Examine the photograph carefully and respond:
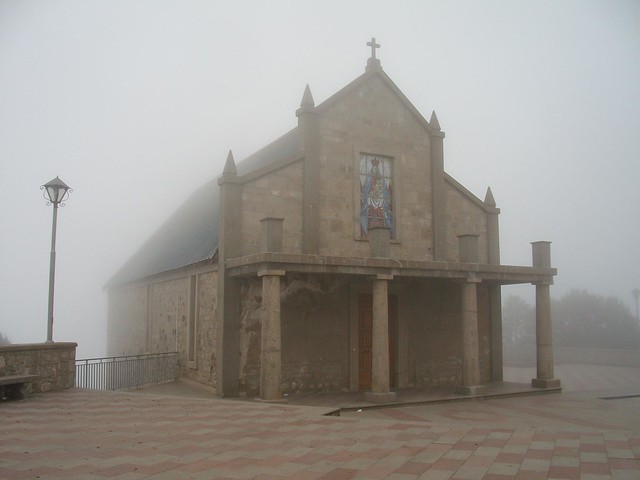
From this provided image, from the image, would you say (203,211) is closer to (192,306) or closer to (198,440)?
(192,306)

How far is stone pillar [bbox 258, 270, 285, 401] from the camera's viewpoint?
1316 cm

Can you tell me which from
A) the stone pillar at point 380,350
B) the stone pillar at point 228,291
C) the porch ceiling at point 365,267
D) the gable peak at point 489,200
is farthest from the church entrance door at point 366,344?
the gable peak at point 489,200

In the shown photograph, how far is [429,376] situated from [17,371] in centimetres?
1129

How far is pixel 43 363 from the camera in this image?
1315cm

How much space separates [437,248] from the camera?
1834 centimetres

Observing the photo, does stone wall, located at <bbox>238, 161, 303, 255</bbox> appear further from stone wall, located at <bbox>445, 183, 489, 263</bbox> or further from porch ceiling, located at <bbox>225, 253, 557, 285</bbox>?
stone wall, located at <bbox>445, 183, 489, 263</bbox>

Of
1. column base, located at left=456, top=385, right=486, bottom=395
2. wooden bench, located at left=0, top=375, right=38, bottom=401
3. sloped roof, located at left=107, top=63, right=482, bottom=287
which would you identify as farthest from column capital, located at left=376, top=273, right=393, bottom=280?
wooden bench, located at left=0, top=375, right=38, bottom=401

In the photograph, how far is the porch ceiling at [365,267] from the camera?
1349cm

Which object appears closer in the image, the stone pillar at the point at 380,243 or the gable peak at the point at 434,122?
the stone pillar at the point at 380,243

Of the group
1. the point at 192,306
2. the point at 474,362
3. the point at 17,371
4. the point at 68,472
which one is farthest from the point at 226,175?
the point at 68,472

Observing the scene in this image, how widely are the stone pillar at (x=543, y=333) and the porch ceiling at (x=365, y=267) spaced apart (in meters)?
0.63

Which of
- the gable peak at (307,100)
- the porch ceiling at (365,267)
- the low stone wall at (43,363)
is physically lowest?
the low stone wall at (43,363)

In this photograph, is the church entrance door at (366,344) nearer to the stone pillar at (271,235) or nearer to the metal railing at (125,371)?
the stone pillar at (271,235)

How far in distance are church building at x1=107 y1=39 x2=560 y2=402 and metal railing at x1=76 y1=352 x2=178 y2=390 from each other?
527mm
